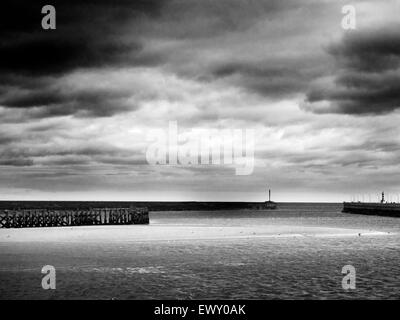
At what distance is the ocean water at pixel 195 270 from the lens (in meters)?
21.7

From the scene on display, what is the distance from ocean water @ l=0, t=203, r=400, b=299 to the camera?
854 inches

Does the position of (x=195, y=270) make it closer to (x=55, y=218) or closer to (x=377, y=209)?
(x=55, y=218)

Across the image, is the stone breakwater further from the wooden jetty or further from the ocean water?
the ocean water

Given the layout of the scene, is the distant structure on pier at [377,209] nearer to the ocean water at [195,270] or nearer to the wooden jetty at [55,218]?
the wooden jetty at [55,218]

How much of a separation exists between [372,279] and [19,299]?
1771cm

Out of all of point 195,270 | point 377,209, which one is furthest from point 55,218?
point 377,209

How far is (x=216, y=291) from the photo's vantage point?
22.0 m

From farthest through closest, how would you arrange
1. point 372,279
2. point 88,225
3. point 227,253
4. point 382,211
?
point 382,211
point 88,225
point 227,253
point 372,279

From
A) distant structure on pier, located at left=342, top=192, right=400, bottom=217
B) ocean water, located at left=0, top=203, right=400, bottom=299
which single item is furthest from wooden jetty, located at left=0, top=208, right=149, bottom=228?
distant structure on pier, located at left=342, top=192, right=400, bottom=217

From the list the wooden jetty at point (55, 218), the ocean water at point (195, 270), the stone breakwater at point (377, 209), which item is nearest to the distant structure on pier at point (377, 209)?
the stone breakwater at point (377, 209)

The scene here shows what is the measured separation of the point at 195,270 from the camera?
27953 millimetres

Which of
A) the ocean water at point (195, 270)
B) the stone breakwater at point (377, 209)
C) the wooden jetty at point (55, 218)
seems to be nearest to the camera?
the ocean water at point (195, 270)
